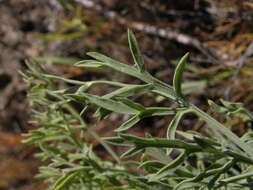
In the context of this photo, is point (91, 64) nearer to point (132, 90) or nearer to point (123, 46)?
point (132, 90)

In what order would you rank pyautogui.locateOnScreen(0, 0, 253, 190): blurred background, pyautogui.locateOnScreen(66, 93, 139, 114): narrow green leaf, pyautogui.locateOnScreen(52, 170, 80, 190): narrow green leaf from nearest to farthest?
pyautogui.locateOnScreen(66, 93, 139, 114): narrow green leaf
pyautogui.locateOnScreen(52, 170, 80, 190): narrow green leaf
pyautogui.locateOnScreen(0, 0, 253, 190): blurred background

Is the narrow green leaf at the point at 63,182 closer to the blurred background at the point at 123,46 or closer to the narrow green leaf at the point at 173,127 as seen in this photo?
the narrow green leaf at the point at 173,127

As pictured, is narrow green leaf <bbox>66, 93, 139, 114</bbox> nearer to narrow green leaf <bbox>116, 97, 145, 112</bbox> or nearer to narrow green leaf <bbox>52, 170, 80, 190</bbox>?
narrow green leaf <bbox>116, 97, 145, 112</bbox>

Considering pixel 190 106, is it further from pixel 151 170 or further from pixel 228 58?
pixel 228 58

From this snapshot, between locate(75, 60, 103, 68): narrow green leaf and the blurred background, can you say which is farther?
the blurred background

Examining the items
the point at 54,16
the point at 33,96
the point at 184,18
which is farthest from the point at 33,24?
the point at 33,96

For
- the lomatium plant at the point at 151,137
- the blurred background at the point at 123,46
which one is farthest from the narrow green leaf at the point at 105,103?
the blurred background at the point at 123,46

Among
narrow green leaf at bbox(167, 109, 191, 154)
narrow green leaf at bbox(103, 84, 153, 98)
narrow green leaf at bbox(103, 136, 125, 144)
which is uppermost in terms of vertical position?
narrow green leaf at bbox(103, 84, 153, 98)

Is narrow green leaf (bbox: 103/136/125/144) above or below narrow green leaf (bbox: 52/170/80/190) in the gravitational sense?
above

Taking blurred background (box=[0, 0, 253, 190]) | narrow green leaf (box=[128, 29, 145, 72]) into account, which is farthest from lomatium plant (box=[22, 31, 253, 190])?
blurred background (box=[0, 0, 253, 190])

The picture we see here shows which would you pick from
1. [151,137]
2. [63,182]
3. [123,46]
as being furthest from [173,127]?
[123,46]
